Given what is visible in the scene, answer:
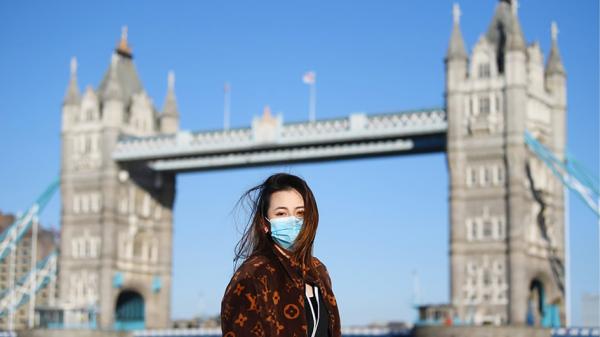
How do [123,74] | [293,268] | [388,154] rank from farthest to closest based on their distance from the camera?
[123,74] < [388,154] < [293,268]

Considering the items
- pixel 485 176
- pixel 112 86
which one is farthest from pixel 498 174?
pixel 112 86

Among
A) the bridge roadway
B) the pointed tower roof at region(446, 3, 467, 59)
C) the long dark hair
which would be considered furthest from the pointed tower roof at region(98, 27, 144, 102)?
the long dark hair

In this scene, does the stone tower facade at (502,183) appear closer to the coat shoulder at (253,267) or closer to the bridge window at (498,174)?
the bridge window at (498,174)

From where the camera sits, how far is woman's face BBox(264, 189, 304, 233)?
14.3 feet

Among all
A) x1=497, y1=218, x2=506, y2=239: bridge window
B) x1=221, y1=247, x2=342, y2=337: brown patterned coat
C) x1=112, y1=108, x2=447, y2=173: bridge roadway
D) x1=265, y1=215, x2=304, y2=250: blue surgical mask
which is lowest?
x1=221, y1=247, x2=342, y2=337: brown patterned coat

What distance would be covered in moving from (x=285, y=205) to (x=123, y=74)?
214 feet

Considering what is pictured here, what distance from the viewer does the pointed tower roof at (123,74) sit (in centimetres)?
6662

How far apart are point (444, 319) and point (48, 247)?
204 feet

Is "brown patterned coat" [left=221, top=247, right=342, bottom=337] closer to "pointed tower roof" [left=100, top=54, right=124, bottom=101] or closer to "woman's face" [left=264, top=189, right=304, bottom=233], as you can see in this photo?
"woman's face" [left=264, top=189, right=304, bottom=233]

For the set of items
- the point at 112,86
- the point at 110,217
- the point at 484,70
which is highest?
the point at 112,86

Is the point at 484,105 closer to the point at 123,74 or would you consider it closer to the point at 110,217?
the point at 110,217

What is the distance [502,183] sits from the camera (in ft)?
174

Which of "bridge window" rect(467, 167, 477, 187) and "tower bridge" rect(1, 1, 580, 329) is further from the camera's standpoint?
"bridge window" rect(467, 167, 477, 187)

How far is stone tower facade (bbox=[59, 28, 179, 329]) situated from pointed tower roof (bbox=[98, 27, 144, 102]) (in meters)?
0.09
